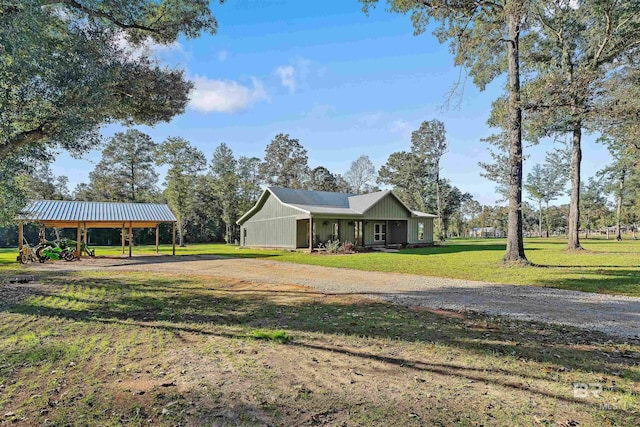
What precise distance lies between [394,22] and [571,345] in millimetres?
13904

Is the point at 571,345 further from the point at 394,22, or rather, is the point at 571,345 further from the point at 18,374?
the point at 394,22

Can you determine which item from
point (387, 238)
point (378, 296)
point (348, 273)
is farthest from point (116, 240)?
point (378, 296)

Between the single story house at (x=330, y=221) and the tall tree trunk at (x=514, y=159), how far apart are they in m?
A: 11.6

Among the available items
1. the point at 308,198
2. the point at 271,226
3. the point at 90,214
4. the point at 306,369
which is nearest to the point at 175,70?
the point at 306,369

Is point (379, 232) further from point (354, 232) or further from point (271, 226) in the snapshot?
point (271, 226)

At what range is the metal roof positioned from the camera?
17.1 metres

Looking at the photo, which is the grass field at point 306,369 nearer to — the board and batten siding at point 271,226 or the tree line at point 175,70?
the tree line at point 175,70

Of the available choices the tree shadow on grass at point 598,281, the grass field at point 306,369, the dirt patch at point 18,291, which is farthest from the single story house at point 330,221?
the grass field at point 306,369

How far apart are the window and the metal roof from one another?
15088mm

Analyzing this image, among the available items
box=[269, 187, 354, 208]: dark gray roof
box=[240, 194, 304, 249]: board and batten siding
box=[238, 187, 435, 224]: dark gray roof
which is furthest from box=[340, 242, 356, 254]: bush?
box=[269, 187, 354, 208]: dark gray roof

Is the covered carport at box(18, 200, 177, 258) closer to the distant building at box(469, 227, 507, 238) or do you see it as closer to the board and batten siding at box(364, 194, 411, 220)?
the board and batten siding at box(364, 194, 411, 220)

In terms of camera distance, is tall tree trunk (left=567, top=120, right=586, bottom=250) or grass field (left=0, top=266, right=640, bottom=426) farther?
tall tree trunk (left=567, top=120, right=586, bottom=250)

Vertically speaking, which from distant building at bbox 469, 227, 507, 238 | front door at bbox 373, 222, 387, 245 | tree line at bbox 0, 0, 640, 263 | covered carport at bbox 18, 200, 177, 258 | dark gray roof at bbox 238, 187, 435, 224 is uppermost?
tree line at bbox 0, 0, 640, 263

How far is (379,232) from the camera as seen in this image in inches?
1107
